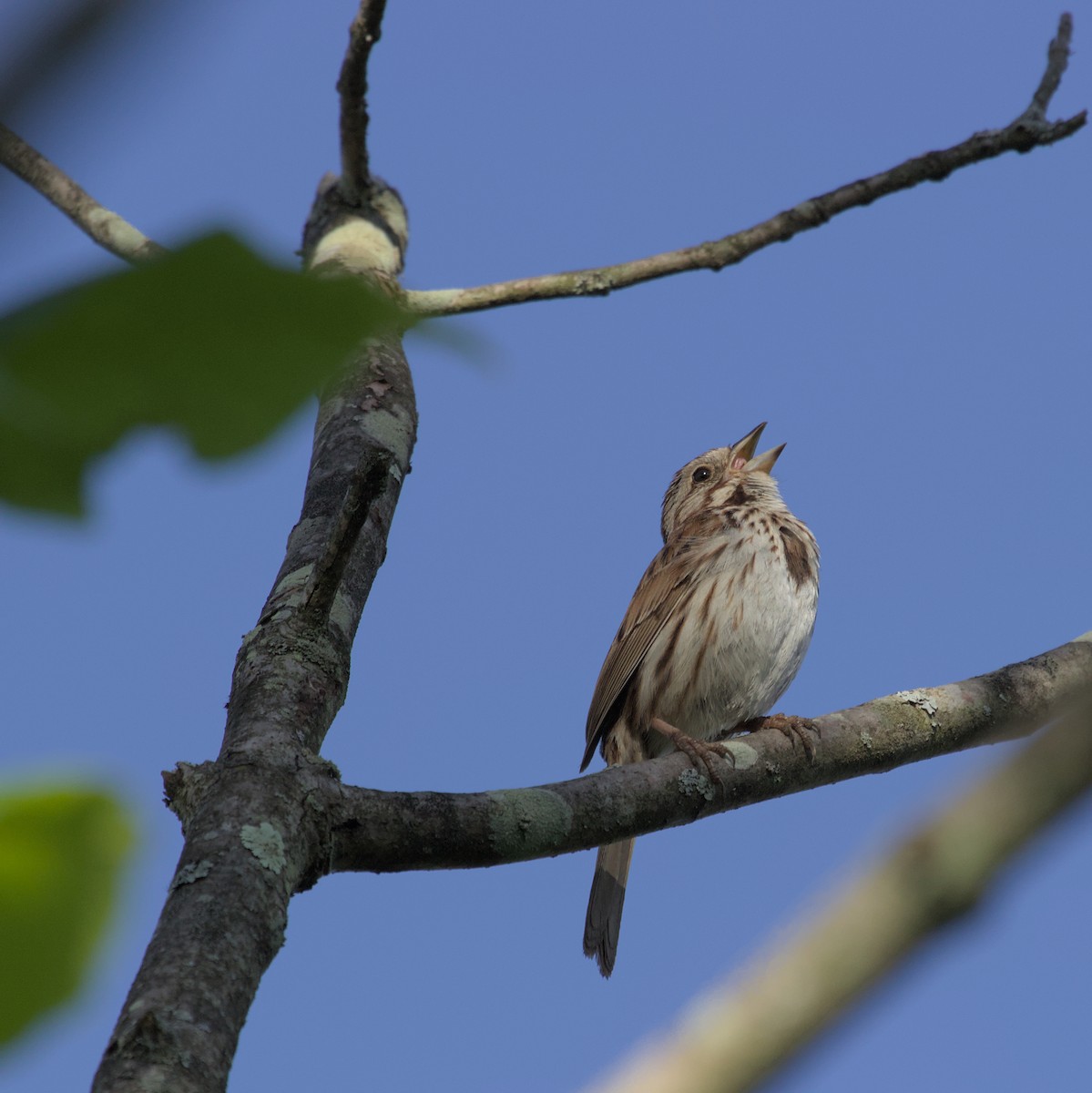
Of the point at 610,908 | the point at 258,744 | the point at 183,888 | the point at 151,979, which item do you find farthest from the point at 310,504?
the point at 610,908

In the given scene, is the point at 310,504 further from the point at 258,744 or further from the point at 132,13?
the point at 132,13

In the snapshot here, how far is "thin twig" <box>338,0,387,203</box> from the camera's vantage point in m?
5.43

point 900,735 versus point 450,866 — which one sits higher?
point 900,735

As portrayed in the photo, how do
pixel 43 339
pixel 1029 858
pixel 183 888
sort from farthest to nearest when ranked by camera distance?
pixel 183 888 → pixel 1029 858 → pixel 43 339

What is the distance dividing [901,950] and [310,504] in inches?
143

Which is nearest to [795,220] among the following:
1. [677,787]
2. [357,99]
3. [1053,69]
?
[1053,69]

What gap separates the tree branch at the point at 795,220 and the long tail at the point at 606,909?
250 cm

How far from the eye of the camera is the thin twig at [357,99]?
17.8ft

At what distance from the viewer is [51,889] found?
0.74 metres

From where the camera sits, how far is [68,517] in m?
0.60

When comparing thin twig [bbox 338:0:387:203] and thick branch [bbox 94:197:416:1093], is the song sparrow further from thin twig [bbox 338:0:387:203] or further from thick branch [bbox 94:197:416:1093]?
thin twig [bbox 338:0:387:203]

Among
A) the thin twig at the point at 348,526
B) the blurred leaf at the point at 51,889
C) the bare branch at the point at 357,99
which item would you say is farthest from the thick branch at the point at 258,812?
the bare branch at the point at 357,99

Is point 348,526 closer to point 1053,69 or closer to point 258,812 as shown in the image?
point 258,812

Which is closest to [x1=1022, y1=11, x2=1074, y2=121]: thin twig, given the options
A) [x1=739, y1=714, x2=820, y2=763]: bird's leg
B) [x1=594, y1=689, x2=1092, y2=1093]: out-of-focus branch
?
[x1=739, y1=714, x2=820, y2=763]: bird's leg
